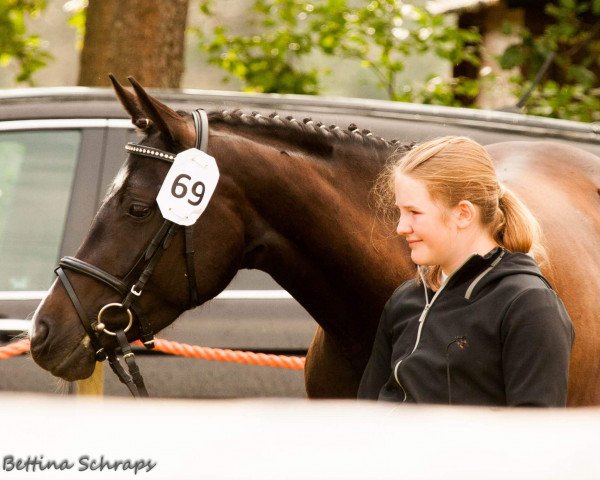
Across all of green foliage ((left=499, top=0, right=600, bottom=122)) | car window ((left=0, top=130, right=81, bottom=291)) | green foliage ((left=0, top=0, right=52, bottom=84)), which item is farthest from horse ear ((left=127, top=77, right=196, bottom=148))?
green foliage ((left=0, top=0, right=52, bottom=84))

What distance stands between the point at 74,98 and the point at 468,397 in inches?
103

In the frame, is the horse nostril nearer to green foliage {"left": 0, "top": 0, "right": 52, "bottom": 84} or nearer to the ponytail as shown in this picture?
the ponytail

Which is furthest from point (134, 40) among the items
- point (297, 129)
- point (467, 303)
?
point (467, 303)

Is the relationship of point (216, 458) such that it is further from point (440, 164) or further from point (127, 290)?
point (127, 290)

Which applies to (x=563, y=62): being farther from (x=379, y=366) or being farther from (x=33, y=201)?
(x=379, y=366)

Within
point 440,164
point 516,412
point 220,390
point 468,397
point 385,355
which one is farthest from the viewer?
point 220,390

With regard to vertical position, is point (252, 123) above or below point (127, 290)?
above

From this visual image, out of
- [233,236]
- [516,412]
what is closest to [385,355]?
[233,236]

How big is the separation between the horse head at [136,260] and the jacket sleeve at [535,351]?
1039 mm

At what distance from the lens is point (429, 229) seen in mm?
2426

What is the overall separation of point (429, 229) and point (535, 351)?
387 millimetres

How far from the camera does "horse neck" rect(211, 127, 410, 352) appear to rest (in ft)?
10.1

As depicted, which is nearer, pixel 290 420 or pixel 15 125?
pixel 290 420

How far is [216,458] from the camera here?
1154 millimetres
